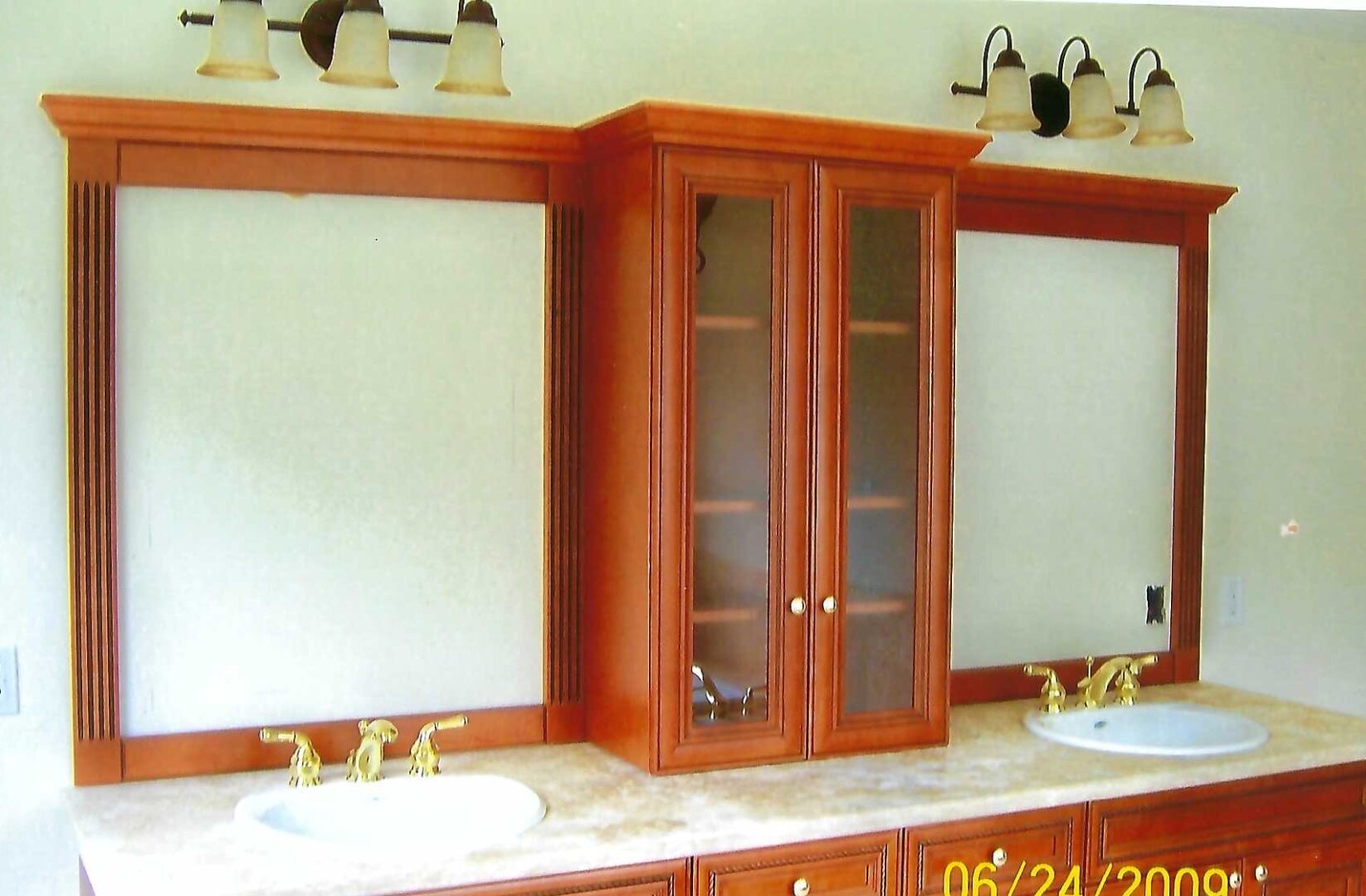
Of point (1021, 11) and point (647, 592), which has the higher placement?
point (1021, 11)

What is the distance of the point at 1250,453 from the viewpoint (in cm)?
323

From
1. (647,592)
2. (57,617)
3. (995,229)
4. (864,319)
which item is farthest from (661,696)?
(995,229)

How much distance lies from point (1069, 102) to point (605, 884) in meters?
1.93

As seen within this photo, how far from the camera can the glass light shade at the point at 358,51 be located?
2238mm

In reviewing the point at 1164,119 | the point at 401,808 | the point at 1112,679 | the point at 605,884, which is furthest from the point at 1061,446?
the point at 401,808

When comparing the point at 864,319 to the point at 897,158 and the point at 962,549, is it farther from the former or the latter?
the point at 962,549

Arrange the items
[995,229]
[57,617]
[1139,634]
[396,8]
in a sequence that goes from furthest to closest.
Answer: [1139,634], [995,229], [396,8], [57,617]

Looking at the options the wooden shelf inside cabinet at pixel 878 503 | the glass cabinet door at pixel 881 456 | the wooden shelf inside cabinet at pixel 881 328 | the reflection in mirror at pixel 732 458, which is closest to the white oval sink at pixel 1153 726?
the glass cabinet door at pixel 881 456

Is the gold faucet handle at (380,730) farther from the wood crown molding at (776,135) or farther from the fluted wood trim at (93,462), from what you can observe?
the wood crown molding at (776,135)

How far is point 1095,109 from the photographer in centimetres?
286

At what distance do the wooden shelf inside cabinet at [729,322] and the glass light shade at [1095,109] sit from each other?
0.98 m

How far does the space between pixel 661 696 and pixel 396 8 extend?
1.30 meters

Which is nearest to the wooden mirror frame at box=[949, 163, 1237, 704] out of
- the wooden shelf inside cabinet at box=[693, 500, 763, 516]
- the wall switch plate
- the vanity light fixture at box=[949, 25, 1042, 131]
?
the vanity light fixture at box=[949, 25, 1042, 131]

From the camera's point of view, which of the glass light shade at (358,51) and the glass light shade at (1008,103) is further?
the glass light shade at (1008,103)
